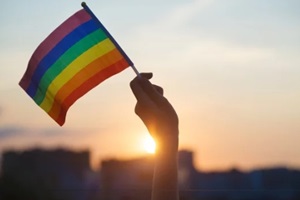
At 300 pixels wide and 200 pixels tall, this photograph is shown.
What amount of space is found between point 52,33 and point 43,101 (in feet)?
1.58

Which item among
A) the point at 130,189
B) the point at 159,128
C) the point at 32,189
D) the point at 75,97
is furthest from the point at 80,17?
the point at 32,189

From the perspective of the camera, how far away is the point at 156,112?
345 centimetres

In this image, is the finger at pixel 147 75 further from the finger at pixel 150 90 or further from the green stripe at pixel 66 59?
the green stripe at pixel 66 59

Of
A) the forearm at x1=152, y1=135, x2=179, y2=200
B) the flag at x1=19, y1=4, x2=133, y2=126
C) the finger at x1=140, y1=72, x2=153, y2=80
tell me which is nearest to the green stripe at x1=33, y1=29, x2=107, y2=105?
the flag at x1=19, y1=4, x2=133, y2=126

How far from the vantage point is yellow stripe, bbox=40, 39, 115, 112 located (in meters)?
5.53

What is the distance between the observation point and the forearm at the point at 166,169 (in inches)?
131

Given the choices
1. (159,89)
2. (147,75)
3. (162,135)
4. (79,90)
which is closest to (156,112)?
(162,135)

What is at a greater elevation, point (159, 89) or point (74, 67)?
point (74, 67)

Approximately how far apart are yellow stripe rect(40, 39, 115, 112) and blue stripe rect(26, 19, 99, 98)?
0.10 m

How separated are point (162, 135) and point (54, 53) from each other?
2.34m

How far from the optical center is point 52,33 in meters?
5.56

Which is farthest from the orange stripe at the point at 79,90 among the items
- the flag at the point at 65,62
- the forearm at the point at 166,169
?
the forearm at the point at 166,169

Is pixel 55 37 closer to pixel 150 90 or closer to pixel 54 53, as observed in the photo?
pixel 54 53

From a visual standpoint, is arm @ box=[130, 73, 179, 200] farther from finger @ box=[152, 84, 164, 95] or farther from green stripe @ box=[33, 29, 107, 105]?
green stripe @ box=[33, 29, 107, 105]
